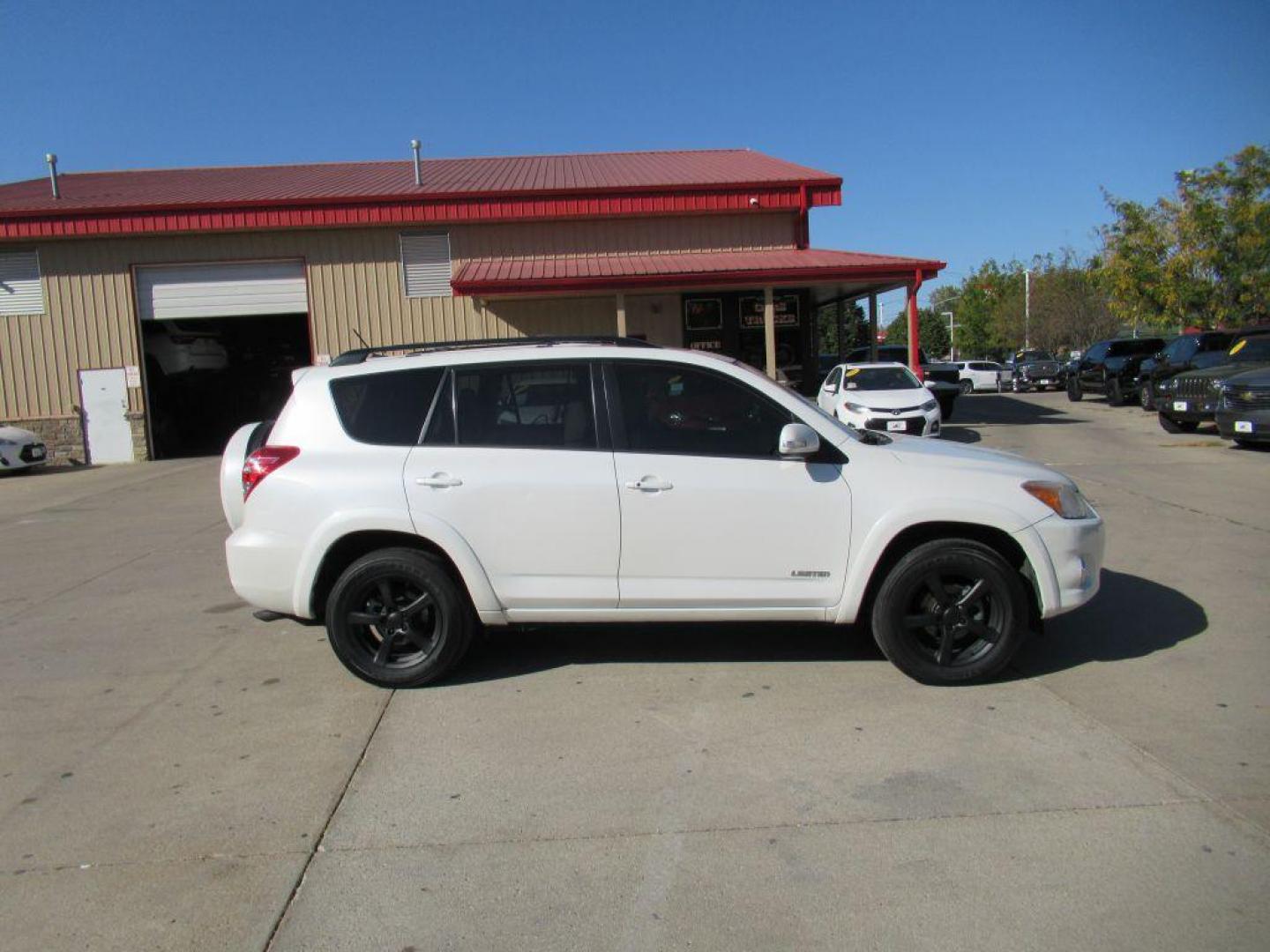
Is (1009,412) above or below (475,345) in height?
below

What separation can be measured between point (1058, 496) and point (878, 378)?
12.5 metres

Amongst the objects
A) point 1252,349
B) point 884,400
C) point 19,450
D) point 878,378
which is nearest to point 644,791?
point 884,400

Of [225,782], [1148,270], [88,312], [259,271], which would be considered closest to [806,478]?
[225,782]

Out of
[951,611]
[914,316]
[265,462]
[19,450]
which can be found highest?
[914,316]

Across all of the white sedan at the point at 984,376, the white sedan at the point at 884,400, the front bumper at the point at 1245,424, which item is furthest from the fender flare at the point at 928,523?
the white sedan at the point at 984,376

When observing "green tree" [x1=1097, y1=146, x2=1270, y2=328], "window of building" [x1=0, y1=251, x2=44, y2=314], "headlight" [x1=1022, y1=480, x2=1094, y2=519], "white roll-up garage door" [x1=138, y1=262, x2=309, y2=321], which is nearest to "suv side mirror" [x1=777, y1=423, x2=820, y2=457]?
"headlight" [x1=1022, y1=480, x2=1094, y2=519]

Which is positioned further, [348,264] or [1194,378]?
[348,264]

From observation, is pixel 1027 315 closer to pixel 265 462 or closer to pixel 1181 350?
pixel 1181 350

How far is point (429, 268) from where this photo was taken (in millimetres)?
20906

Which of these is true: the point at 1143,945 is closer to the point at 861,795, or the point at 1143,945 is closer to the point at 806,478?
the point at 861,795

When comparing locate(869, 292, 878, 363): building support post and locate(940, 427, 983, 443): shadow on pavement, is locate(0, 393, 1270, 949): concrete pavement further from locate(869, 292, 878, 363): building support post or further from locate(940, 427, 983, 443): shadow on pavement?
locate(869, 292, 878, 363): building support post

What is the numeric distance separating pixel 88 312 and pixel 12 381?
2.17m

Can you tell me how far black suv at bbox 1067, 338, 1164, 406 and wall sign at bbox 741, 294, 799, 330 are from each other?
920cm

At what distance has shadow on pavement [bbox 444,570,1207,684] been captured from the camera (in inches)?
214
